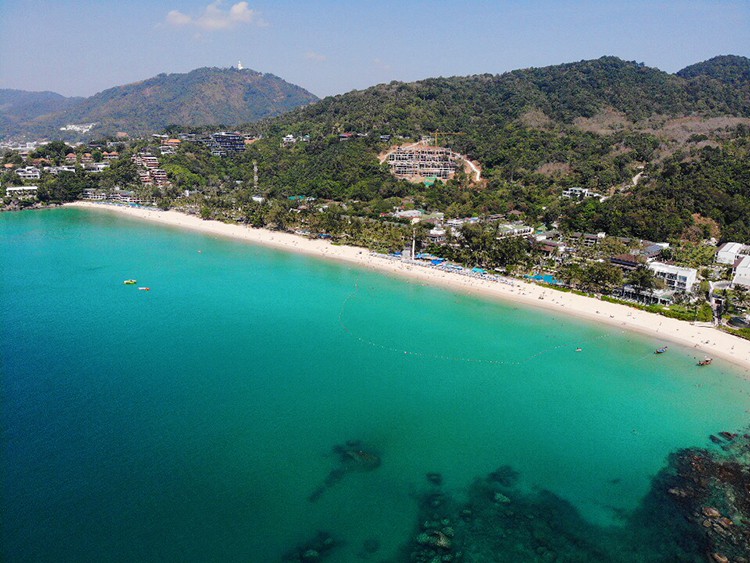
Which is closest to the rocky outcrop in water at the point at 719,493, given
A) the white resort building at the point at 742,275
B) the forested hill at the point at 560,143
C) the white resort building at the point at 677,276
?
the white resort building at the point at 677,276

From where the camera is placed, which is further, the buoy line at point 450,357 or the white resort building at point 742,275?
the white resort building at point 742,275

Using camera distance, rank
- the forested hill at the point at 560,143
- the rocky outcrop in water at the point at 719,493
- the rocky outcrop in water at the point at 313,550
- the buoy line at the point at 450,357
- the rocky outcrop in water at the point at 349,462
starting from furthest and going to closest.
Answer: the forested hill at the point at 560,143
the buoy line at the point at 450,357
the rocky outcrop in water at the point at 349,462
the rocky outcrop in water at the point at 719,493
the rocky outcrop in water at the point at 313,550

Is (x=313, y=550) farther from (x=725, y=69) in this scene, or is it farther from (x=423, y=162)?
(x=725, y=69)

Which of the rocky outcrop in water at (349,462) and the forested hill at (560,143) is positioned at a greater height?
the forested hill at (560,143)

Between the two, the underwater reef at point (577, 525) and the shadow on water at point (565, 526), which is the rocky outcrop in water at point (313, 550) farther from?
the underwater reef at point (577, 525)

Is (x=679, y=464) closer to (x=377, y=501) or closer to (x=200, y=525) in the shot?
(x=377, y=501)

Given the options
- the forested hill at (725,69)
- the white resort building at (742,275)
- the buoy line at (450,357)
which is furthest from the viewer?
the forested hill at (725,69)

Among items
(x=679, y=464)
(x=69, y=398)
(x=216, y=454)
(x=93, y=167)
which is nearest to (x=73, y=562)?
(x=216, y=454)
